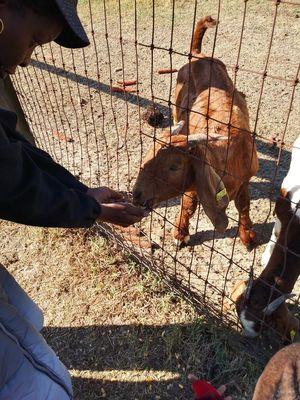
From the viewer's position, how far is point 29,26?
5.24ft

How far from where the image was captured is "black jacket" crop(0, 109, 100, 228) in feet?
5.39

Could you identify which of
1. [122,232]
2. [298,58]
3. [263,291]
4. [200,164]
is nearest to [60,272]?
[122,232]

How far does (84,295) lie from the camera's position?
3.83 metres

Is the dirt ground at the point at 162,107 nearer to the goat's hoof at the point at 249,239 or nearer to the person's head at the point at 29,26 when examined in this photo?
the goat's hoof at the point at 249,239

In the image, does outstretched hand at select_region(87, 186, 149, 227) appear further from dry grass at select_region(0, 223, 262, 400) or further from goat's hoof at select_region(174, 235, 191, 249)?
goat's hoof at select_region(174, 235, 191, 249)

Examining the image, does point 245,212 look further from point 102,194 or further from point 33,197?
point 33,197

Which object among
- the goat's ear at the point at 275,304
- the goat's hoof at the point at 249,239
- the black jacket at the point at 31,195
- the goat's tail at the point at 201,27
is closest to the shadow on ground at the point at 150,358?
the goat's ear at the point at 275,304

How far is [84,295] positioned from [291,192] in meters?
1.87

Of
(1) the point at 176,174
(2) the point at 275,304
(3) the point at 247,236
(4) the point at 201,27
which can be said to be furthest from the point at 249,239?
(4) the point at 201,27

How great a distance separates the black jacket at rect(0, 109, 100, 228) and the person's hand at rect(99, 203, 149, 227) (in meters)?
0.26

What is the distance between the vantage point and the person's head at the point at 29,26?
154 cm

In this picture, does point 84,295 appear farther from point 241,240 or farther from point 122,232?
point 241,240

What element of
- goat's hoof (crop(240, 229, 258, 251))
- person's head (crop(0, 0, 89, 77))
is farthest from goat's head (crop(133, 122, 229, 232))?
person's head (crop(0, 0, 89, 77))

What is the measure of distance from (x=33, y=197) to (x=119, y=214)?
0.72 m
